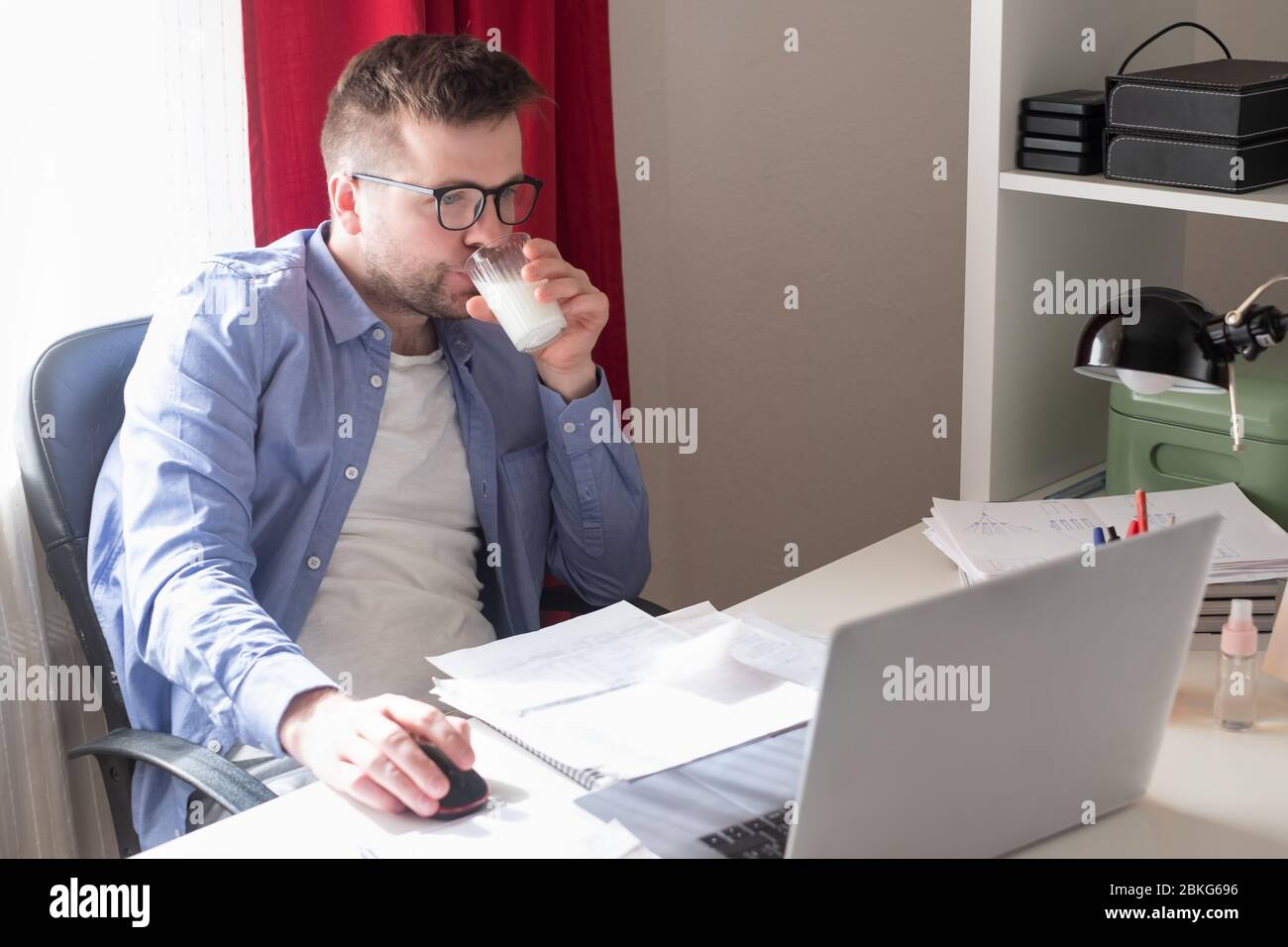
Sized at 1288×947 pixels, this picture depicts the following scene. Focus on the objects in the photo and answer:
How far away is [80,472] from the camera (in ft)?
4.82

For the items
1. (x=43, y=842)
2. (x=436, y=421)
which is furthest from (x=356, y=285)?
(x=43, y=842)

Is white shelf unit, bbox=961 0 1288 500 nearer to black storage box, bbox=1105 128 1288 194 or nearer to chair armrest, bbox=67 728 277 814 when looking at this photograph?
black storage box, bbox=1105 128 1288 194

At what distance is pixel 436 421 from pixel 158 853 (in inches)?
30.1

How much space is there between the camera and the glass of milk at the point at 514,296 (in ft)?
4.97

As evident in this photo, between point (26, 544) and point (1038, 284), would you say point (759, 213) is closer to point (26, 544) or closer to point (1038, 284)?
point (1038, 284)

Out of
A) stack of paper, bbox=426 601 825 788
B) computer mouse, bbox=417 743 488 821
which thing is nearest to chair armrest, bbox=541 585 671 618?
stack of paper, bbox=426 601 825 788

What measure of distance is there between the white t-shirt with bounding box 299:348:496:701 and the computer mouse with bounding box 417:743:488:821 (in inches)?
18.4

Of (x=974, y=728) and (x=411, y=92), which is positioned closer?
(x=974, y=728)

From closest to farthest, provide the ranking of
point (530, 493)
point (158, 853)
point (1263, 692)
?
1. point (158, 853)
2. point (1263, 692)
3. point (530, 493)

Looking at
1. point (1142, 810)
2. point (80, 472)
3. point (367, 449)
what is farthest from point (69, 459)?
point (1142, 810)

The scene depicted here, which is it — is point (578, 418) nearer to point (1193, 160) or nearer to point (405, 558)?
point (405, 558)

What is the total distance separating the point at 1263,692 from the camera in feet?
4.12

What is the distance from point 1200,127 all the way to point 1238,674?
1.98 feet

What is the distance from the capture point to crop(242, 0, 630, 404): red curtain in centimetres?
177
